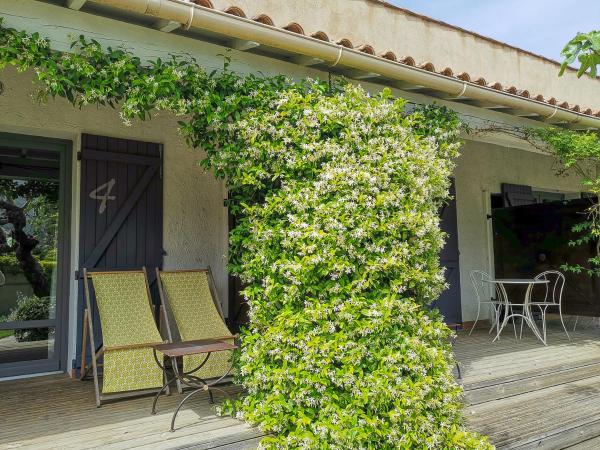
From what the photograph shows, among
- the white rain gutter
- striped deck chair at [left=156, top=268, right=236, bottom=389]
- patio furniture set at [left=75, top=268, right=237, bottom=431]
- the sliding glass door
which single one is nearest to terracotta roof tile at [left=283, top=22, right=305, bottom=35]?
the white rain gutter

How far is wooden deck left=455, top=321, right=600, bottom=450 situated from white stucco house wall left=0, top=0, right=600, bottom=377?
216cm

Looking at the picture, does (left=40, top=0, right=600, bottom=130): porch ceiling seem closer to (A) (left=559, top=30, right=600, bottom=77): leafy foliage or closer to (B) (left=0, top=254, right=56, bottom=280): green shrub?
(A) (left=559, top=30, right=600, bottom=77): leafy foliage

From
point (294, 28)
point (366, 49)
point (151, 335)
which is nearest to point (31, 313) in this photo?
point (151, 335)

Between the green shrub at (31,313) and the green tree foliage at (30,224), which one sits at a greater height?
the green tree foliage at (30,224)

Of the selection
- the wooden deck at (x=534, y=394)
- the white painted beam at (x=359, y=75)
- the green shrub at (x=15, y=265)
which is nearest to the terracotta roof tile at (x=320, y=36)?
the white painted beam at (x=359, y=75)

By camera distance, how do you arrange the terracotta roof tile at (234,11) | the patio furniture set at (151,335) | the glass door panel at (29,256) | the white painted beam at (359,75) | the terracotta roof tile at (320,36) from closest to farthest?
1. the terracotta roof tile at (234,11)
2. the terracotta roof tile at (320,36)
3. the patio furniture set at (151,335)
4. the white painted beam at (359,75)
5. the glass door panel at (29,256)

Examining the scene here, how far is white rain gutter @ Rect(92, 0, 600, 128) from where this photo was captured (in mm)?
2783

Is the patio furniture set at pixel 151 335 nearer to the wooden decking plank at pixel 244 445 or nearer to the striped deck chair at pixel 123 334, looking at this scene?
the striped deck chair at pixel 123 334

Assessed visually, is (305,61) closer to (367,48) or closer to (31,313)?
(367,48)

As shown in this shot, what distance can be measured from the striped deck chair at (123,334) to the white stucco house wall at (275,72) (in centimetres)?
48

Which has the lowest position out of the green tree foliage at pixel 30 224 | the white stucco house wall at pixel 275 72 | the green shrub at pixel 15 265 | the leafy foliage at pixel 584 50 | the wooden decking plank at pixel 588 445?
the wooden decking plank at pixel 588 445

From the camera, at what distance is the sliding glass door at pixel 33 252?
4301 millimetres

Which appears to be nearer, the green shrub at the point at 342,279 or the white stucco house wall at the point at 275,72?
the green shrub at the point at 342,279

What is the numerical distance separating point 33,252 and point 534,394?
4701mm
